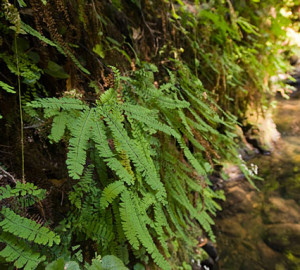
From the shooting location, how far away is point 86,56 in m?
1.86

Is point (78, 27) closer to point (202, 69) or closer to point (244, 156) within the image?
point (202, 69)

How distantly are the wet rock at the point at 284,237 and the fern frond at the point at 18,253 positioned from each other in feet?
10.7

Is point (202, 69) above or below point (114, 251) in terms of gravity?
above

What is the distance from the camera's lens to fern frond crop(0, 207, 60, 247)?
89 cm

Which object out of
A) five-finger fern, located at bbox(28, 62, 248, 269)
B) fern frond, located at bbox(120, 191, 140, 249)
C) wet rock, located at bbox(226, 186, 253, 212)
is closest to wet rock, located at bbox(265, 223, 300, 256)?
wet rock, located at bbox(226, 186, 253, 212)

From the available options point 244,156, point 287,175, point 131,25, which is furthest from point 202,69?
point 287,175

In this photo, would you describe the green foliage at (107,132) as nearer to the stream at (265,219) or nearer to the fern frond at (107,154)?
the fern frond at (107,154)

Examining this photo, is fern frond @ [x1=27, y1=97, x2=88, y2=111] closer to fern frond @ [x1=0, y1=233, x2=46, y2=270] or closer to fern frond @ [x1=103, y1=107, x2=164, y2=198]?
fern frond @ [x1=103, y1=107, x2=164, y2=198]

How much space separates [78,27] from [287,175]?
4.45 meters

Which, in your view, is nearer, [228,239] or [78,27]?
[78,27]

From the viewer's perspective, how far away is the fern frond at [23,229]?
89cm

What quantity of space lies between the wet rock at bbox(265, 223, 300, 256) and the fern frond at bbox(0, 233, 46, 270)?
3.26 m

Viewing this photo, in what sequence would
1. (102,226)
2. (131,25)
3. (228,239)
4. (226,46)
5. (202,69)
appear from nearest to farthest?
(102,226)
(131,25)
(228,239)
(202,69)
(226,46)

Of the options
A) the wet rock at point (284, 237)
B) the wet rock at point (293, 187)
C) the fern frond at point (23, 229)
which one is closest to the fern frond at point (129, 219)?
the fern frond at point (23, 229)
